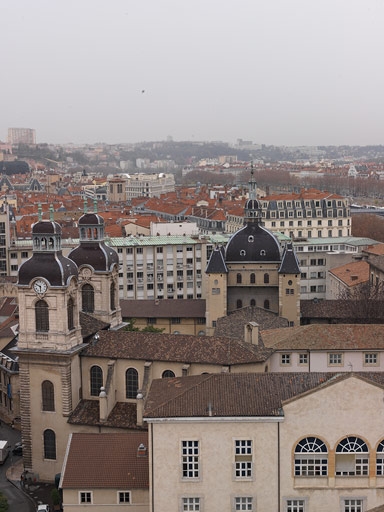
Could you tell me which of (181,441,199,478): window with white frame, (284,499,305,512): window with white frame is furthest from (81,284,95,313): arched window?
(284,499,305,512): window with white frame

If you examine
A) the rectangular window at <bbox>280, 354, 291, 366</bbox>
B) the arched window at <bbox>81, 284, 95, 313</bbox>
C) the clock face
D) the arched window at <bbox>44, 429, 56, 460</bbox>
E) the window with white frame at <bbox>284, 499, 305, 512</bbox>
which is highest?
the clock face

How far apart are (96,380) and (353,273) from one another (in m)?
43.9

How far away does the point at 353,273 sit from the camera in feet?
279

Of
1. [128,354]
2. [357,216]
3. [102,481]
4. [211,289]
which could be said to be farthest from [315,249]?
[102,481]

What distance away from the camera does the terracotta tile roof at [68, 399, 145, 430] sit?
45031mm

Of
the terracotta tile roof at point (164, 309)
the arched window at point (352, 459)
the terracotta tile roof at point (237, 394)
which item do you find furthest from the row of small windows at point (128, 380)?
the terracotta tile roof at point (164, 309)

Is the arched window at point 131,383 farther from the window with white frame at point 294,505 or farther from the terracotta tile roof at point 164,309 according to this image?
the terracotta tile roof at point 164,309

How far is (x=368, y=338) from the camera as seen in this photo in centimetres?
Answer: 5169

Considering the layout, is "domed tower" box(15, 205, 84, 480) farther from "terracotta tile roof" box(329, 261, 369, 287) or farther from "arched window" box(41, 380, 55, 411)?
"terracotta tile roof" box(329, 261, 369, 287)

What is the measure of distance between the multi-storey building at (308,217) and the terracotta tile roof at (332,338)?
71.5m

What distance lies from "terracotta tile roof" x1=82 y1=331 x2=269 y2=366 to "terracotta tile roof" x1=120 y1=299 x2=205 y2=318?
23474 millimetres

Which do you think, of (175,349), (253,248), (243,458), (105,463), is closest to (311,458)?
(243,458)

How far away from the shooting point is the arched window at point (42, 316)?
151 ft

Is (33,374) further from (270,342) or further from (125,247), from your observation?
(125,247)
